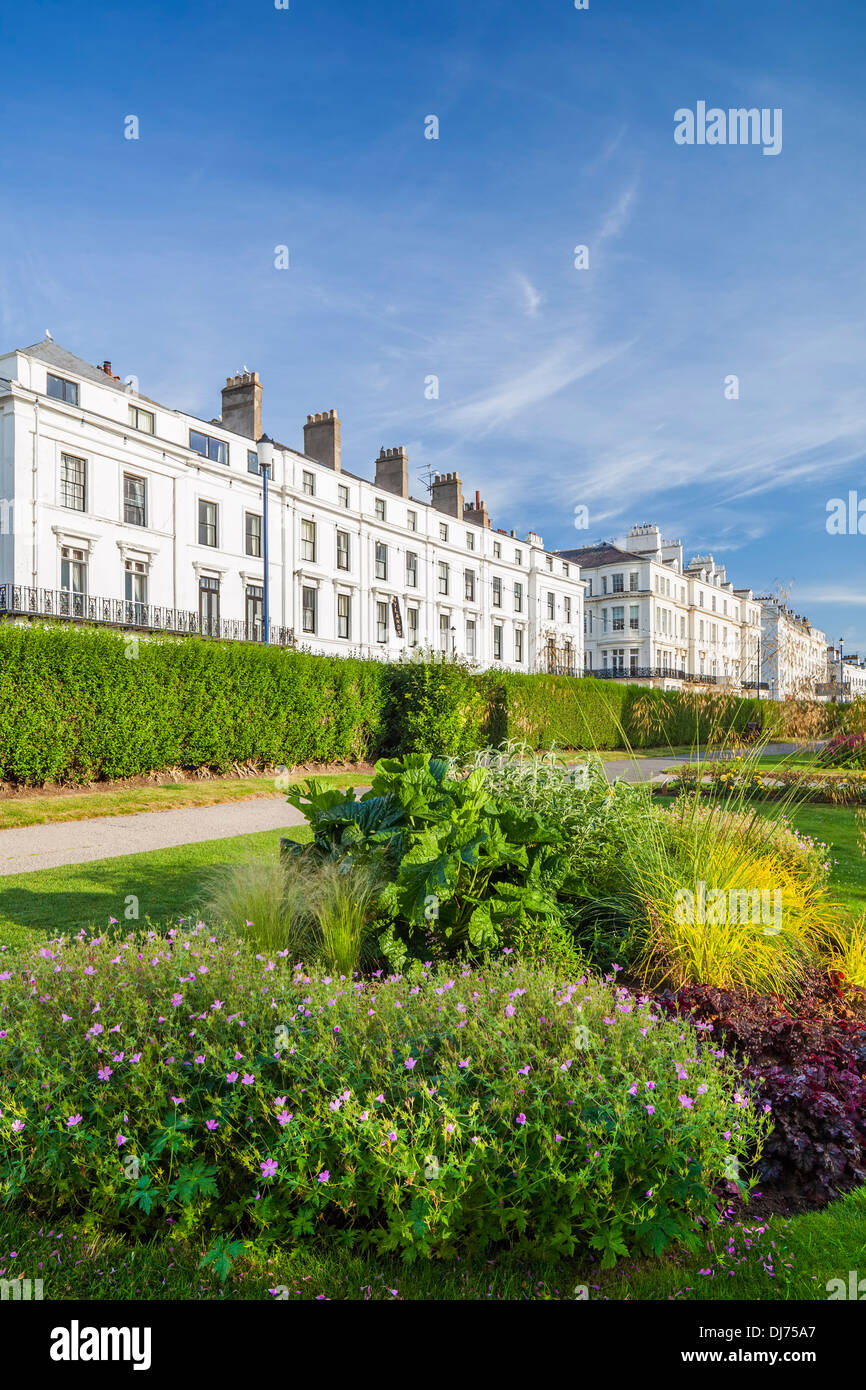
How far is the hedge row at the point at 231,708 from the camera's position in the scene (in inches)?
519

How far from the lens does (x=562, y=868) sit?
4664mm

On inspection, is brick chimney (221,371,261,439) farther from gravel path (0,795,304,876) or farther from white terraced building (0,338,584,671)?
gravel path (0,795,304,876)

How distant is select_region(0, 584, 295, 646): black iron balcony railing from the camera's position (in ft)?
86.5

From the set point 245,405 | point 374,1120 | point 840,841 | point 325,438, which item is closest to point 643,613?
point 325,438

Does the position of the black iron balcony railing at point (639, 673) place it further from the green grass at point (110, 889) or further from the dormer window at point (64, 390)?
the green grass at point (110, 889)

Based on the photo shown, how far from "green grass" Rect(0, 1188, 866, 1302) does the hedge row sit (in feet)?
17.1

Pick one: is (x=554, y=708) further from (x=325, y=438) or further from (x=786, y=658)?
(x=325, y=438)

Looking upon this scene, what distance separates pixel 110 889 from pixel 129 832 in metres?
3.54

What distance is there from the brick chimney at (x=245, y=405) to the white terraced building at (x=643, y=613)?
1521 inches

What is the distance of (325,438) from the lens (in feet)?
130

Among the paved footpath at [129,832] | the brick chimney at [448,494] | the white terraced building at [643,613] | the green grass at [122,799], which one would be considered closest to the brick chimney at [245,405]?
the brick chimney at [448,494]

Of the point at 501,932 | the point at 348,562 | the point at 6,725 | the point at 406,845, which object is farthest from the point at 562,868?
the point at 348,562

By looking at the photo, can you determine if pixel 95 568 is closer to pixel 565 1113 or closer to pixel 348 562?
pixel 348 562

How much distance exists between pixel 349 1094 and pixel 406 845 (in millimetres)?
2296
